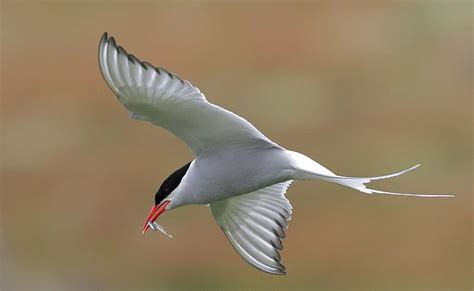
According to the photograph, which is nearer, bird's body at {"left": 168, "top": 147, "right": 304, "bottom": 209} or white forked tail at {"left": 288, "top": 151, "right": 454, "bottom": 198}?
white forked tail at {"left": 288, "top": 151, "right": 454, "bottom": 198}

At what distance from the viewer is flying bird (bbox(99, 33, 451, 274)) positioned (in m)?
3.88

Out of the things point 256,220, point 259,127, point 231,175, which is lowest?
point 259,127

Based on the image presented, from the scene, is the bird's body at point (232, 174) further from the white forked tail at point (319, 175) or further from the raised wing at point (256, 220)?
the raised wing at point (256, 220)

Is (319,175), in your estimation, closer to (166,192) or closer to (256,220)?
(166,192)

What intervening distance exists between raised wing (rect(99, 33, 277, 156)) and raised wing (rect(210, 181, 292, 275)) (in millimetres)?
627

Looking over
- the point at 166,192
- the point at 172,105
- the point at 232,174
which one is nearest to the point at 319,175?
the point at 232,174

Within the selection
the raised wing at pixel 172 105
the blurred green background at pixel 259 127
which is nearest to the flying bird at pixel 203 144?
the raised wing at pixel 172 105

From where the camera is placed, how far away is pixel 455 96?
14617mm

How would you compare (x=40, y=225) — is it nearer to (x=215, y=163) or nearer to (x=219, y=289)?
(x=219, y=289)

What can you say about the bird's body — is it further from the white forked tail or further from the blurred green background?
the blurred green background

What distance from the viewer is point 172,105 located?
13.1 ft

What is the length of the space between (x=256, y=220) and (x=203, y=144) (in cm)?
72

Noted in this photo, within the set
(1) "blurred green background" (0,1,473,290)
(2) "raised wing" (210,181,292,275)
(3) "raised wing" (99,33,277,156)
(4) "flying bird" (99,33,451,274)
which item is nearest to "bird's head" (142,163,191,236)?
(4) "flying bird" (99,33,451,274)

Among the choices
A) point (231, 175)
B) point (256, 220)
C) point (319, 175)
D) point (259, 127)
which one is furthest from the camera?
point (259, 127)
